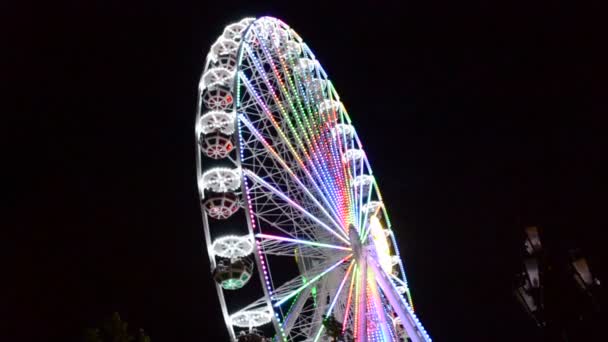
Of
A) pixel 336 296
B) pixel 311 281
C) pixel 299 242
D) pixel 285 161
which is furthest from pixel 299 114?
pixel 336 296

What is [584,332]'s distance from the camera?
406 inches

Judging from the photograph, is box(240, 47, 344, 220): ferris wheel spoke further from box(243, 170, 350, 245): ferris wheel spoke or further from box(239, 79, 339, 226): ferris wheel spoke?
box(243, 170, 350, 245): ferris wheel spoke

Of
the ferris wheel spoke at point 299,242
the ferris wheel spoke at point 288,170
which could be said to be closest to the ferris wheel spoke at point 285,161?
the ferris wheel spoke at point 288,170

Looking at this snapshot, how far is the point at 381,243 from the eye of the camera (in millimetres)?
25453

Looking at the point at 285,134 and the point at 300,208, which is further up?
the point at 285,134

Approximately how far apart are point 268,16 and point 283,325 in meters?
11.4

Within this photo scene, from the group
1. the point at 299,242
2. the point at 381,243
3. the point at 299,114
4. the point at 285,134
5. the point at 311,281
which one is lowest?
the point at 311,281

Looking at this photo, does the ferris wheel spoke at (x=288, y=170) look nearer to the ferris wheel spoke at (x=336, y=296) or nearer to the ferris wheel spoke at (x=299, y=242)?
the ferris wheel spoke at (x=299, y=242)

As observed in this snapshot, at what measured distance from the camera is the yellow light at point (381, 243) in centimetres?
2447

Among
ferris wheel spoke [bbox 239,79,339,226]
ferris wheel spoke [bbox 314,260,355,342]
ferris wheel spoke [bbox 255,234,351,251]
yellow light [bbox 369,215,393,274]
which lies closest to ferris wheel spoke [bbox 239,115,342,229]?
ferris wheel spoke [bbox 239,79,339,226]

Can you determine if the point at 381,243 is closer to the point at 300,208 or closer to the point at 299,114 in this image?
the point at 300,208

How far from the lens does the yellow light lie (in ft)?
80.3

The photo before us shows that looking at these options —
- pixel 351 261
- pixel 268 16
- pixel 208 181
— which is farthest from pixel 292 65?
pixel 351 261

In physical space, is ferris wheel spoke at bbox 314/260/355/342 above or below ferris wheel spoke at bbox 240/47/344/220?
below
